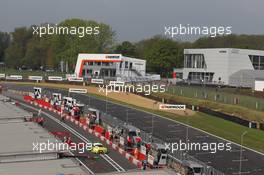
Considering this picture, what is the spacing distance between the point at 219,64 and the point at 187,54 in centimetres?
1144

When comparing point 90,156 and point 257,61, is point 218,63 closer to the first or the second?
point 257,61

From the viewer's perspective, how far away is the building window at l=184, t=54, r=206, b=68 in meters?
104

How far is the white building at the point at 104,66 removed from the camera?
328 feet

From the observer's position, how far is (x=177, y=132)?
42.4 m

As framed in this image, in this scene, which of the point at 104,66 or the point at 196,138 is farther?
the point at 104,66

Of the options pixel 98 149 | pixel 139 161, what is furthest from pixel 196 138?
pixel 139 161

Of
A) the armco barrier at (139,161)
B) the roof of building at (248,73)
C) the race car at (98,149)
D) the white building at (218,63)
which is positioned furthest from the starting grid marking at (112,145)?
the white building at (218,63)

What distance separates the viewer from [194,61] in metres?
106

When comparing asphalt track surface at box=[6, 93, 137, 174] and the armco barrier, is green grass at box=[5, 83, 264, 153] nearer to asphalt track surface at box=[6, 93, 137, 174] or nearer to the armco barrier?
the armco barrier

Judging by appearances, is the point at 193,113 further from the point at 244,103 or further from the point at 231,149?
the point at 231,149

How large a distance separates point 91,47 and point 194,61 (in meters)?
28.2

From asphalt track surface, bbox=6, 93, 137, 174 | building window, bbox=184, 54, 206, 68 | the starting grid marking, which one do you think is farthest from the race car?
building window, bbox=184, 54, 206, 68

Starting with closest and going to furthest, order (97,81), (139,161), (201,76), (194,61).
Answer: (139,161), (97,81), (201,76), (194,61)

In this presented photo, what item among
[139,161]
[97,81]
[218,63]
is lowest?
[139,161]
